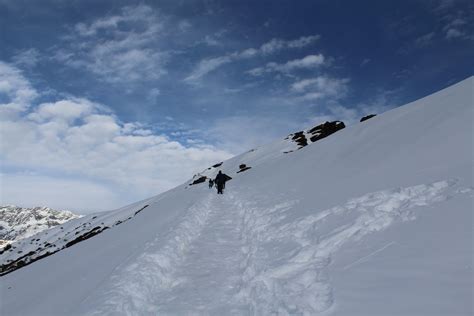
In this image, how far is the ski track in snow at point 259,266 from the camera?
18.6ft

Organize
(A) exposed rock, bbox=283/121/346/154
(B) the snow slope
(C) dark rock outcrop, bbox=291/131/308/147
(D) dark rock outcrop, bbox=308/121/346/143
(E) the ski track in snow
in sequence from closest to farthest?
1. (B) the snow slope
2. (E) the ski track in snow
3. (C) dark rock outcrop, bbox=291/131/308/147
4. (A) exposed rock, bbox=283/121/346/154
5. (D) dark rock outcrop, bbox=308/121/346/143

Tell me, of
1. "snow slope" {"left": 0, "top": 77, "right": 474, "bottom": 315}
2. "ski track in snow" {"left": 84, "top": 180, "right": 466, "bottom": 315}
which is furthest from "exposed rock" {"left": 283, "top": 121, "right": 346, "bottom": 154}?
"ski track in snow" {"left": 84, "top": 180, "right": 466, "bottom": 315}

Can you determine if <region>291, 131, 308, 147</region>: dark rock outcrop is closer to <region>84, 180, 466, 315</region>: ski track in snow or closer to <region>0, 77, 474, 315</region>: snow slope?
<region>0, 77, 474, 315</region>: snow slope

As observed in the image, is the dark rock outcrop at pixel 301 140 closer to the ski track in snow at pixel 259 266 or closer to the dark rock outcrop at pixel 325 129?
the dark rock outcrop at pixel 325 129

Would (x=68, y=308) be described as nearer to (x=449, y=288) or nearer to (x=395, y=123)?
(x=449, y=288)

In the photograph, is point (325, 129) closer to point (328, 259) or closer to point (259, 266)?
point (259, 266)

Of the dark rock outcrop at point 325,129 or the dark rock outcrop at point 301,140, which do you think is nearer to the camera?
the dark rock outcrop at point 301,140

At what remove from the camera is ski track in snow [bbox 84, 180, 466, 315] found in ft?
18.6

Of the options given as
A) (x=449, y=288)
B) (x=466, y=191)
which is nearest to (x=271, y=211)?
(x=466, y=191)

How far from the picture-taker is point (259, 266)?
734cm

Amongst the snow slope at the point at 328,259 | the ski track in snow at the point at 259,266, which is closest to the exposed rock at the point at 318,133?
the snow slope at the point at 328,259

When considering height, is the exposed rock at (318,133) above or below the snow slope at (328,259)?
above

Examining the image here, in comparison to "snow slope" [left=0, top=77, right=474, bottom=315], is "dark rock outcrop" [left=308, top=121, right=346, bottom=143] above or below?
above

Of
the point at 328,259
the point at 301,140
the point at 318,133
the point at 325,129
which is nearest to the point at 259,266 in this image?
the point at 328,259
